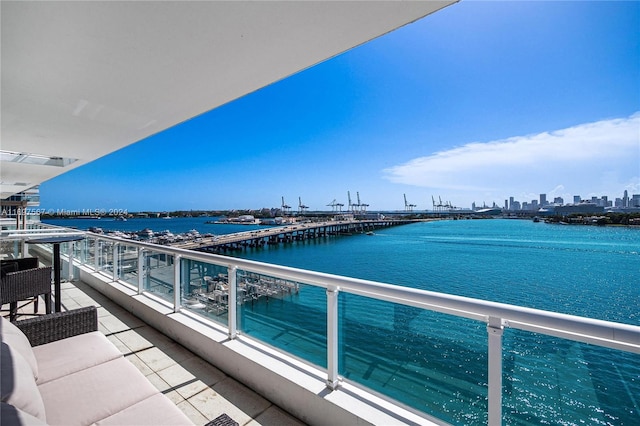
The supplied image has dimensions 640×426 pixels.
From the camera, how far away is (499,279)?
23.4m

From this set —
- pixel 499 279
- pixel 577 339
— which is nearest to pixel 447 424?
pixel 577 339

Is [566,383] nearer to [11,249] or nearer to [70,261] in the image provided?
[70,261]

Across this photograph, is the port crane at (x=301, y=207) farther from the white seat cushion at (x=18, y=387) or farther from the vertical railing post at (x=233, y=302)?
the white seat cushion at (x=18, y=387)

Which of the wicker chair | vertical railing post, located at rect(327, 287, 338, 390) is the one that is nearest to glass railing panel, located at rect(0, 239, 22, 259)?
the wicker chair

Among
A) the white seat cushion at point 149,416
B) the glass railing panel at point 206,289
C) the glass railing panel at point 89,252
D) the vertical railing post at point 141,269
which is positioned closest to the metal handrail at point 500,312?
the glass railing panel at point 206,289

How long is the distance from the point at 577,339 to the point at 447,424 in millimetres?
725

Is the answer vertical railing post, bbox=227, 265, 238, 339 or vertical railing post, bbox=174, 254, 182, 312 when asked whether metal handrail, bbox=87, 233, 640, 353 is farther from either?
vertical railing post, bbox=174, 254, 182, 312

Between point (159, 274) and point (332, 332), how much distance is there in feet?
8.61

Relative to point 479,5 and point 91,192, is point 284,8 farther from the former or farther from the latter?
point 91,192

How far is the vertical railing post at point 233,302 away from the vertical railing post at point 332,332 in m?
1.01

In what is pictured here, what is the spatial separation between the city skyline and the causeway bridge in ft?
31.3

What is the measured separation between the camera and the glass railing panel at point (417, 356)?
4.66ft

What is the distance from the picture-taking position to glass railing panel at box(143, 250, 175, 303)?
3.33m

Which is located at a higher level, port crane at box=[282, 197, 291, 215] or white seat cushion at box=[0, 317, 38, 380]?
port crane at box=[282, 197, 291, 215]
